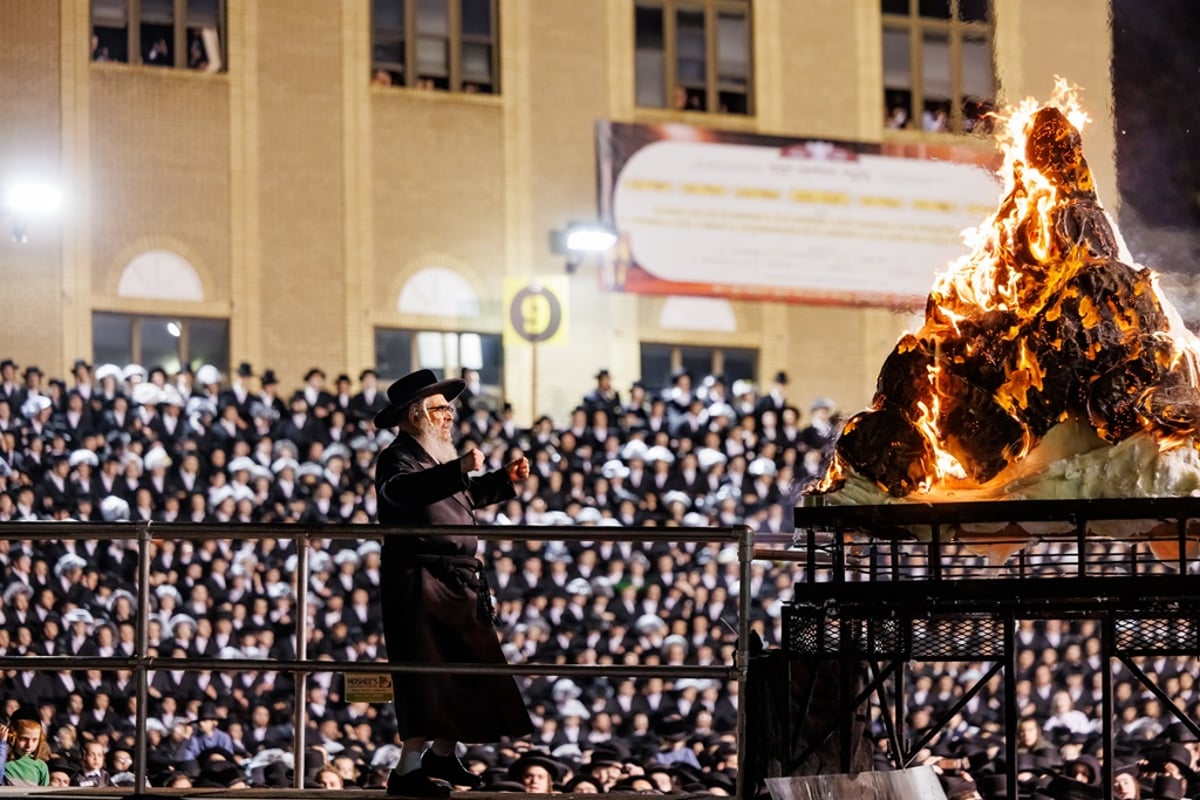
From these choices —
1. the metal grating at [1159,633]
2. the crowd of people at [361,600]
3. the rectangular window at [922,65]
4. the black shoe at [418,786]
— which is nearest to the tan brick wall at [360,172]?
the rectangular window at [922,65]

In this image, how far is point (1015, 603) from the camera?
21.4ft

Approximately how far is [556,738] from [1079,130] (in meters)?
7.72

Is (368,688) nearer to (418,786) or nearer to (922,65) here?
(418,786)

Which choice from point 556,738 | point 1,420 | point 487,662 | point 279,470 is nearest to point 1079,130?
point 487,662

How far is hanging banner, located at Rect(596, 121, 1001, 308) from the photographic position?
23.0m

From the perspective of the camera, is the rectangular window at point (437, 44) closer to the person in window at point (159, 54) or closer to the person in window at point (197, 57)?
the person in window at point (197, 57)

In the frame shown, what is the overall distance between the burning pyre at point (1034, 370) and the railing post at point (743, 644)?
1014mm

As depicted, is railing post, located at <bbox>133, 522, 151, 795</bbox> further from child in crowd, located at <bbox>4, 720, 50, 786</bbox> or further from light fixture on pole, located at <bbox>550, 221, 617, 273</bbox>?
light fixture on pole, located at <bbox>550, 221, 617, 273</bbox>

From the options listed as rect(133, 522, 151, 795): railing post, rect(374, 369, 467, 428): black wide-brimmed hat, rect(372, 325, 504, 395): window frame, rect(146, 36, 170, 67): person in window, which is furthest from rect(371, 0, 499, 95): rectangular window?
rect(133, 522, 151, 795): railing post

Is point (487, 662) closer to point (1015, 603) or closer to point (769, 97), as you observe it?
point (1015, 603)

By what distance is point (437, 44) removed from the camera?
23.6 meters

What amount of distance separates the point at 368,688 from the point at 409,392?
110 cm

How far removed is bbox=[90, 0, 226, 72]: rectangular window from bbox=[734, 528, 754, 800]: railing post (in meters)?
17.1

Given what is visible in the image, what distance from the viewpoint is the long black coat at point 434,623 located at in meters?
6.97
